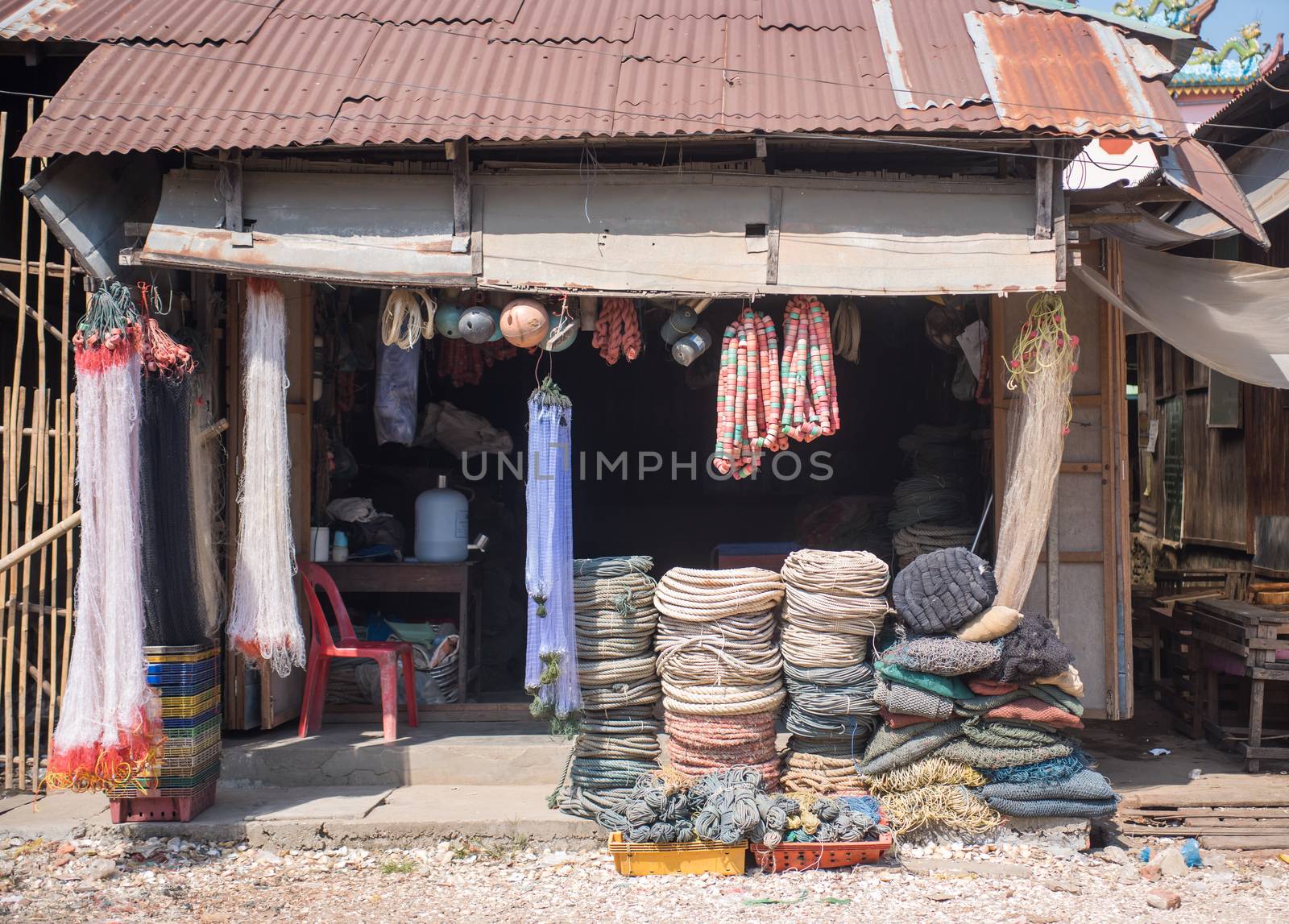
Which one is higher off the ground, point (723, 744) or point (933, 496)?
point (933, 496)

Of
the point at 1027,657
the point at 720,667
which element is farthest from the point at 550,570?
the point at 1027,657

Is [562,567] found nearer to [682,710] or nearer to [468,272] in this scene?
[682,710]

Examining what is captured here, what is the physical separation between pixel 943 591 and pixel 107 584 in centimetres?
436

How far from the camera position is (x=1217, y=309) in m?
6.75

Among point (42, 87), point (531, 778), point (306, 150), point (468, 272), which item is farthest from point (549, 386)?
point (42, 87)

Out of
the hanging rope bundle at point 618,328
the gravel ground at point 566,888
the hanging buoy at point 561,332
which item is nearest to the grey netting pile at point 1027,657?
the gravel ground at point 566,888

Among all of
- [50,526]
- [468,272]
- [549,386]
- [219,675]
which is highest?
[468,272]

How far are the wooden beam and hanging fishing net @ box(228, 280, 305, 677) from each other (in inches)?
182

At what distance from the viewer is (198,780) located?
5918 mm

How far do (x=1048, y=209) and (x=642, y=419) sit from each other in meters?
5.05

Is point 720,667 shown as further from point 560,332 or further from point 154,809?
point 154,809

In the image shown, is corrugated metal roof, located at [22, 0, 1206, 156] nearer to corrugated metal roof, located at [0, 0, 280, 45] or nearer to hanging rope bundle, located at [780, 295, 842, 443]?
corrugated metal roof, located at [0, 0, 280, 45]

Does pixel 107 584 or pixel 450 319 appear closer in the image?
pixel 107 584

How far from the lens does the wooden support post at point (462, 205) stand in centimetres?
596
